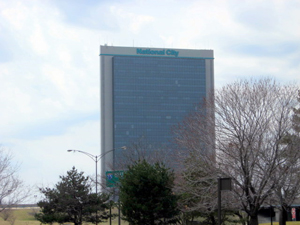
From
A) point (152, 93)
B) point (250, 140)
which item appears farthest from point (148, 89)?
point (250, 140)

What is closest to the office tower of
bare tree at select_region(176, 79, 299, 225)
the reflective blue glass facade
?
the reflective blue glass facade

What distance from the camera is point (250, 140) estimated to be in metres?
24.8

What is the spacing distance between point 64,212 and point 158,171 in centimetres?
1257

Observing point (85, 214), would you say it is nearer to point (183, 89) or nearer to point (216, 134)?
point (216, 134)

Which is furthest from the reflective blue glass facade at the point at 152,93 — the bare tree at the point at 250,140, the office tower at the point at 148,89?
the bare tree at the point at 250,140

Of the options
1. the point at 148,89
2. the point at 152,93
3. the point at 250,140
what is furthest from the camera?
the point at 148,89

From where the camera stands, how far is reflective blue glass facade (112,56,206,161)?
14650 centimetres

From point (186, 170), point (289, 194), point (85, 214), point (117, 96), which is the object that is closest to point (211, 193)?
point (186, 170)

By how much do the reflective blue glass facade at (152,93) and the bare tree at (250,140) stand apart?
117 meters

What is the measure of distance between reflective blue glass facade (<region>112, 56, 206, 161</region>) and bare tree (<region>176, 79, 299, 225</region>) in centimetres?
11714

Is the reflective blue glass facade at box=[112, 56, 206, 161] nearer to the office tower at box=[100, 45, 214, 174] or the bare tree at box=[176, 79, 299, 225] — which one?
the office tower at box=[100, 45, 214, 174]

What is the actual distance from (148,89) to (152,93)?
1.94 m

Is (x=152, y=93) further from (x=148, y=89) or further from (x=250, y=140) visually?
(x=250, y=140)

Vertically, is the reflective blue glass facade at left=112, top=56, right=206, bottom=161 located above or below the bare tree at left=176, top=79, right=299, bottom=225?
above
